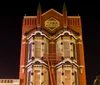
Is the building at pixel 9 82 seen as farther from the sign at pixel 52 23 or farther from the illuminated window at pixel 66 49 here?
the sign at pixel 52 23

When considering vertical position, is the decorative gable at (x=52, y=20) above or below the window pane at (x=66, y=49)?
above

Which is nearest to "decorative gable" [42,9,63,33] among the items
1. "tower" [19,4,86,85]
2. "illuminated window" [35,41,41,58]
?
"tower" [19,4,86,85]

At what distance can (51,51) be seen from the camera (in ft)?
→ 103

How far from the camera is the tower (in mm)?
29562

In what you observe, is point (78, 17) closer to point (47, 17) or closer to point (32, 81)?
point (47, 17)

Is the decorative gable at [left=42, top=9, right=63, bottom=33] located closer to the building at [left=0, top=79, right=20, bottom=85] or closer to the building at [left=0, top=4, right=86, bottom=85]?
the building at [left=0, top=4, right=86, bottom=85]

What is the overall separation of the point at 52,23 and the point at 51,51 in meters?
4.01

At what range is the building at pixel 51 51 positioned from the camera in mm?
29531

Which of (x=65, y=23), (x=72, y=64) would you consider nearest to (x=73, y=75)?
(x=72, y=64)

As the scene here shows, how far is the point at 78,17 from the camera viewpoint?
33.2 m

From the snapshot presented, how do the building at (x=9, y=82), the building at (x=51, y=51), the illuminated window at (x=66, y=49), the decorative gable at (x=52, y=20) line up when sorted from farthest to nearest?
the decorative gable at (x=52, y=20) < the illuminated window at (x=66, y=49) < the building at (x=51, y=51) < the building at (x=9, y=82)

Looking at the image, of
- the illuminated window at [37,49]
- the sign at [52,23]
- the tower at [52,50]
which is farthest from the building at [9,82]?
the sign at [52,23]

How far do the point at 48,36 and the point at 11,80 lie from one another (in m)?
7.65

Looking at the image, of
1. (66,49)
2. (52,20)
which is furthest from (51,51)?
(52,20)
